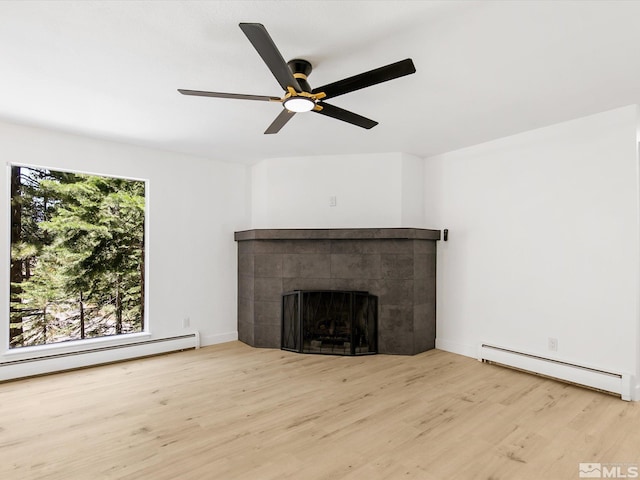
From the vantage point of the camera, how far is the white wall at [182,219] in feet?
12.1

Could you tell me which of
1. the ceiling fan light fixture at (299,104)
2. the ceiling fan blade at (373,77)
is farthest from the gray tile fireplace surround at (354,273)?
the ceiling fan blade at (373,77)

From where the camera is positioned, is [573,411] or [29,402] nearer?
[573,411]

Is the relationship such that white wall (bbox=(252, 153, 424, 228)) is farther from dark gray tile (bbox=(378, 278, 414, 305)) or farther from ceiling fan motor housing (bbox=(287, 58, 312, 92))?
ceiling fan motor housing (bbox=(287, 58, 312, 92))

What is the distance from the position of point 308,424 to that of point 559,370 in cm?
237

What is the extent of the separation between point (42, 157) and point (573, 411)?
513 cm

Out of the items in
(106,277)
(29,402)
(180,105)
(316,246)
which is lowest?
(29,402)

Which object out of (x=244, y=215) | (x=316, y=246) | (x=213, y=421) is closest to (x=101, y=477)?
(x=213, y=421)

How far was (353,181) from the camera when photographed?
14.4 ft

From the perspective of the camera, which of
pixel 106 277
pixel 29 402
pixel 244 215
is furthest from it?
pixel 244 215

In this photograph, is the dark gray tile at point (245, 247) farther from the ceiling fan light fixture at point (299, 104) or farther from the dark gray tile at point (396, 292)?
the ceiling fan light fixture at point (299, 104)

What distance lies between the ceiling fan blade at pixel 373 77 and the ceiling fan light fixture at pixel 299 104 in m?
0.08

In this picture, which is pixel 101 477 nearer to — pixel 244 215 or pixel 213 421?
pixel 213 421

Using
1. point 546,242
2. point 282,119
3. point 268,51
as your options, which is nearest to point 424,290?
point 546,242

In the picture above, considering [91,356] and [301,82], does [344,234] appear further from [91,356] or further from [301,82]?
[91,356]
